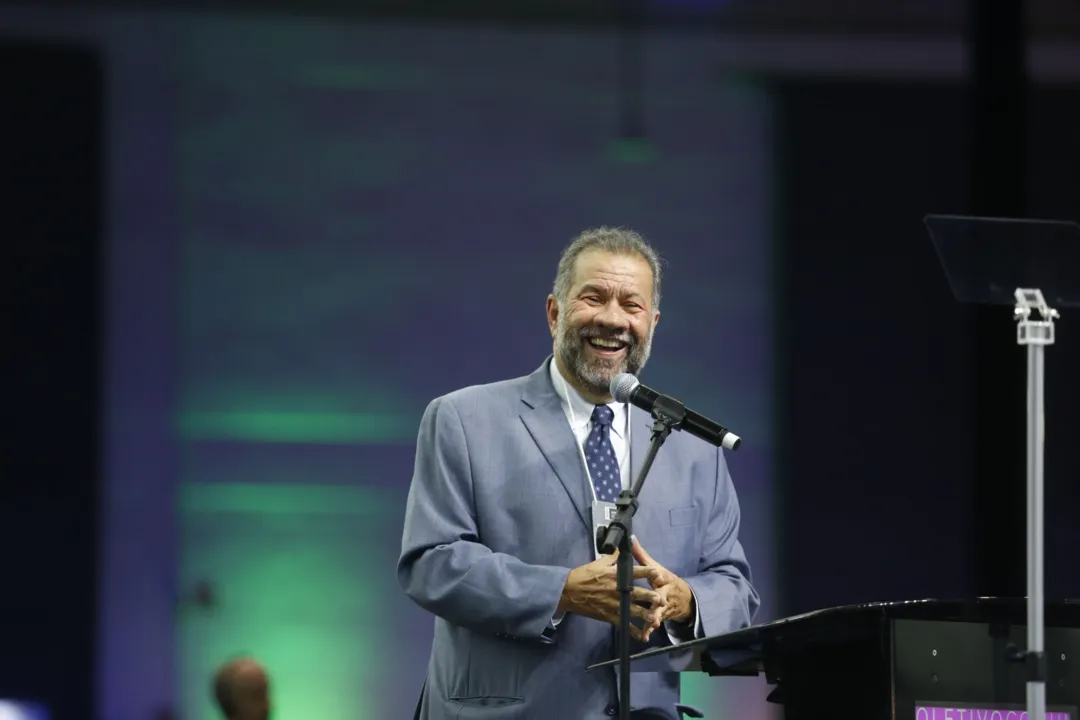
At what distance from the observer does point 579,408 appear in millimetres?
2928

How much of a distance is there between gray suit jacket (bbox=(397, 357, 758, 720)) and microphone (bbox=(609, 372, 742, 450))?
15.6 inches

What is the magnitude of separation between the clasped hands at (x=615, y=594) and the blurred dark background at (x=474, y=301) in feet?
7.18

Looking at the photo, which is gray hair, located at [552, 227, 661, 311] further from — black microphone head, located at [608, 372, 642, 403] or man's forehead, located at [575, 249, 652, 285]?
black microphone head, located at [608, 372, 642, 403]

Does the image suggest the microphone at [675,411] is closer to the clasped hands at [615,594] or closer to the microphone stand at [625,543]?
the microphone stand at [625,543]

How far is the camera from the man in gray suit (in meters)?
2.61

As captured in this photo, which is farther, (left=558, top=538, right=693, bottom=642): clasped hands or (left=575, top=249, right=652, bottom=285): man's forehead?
(left=575, top=249, right=652, bottom=285): man's forehead

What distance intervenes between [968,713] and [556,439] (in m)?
0.99

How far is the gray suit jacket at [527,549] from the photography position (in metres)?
2.64

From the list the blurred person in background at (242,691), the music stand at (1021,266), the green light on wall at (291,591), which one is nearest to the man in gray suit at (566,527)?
the music stand at (1021,266)

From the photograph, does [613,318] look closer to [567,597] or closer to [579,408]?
[579,408]

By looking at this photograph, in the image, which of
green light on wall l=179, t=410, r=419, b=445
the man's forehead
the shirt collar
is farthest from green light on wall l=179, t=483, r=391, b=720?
the man's forehead

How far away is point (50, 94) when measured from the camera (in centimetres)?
461

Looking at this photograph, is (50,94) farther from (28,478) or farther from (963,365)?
(963,365)

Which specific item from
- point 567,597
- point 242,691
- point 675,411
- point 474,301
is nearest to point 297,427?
point 474,301
